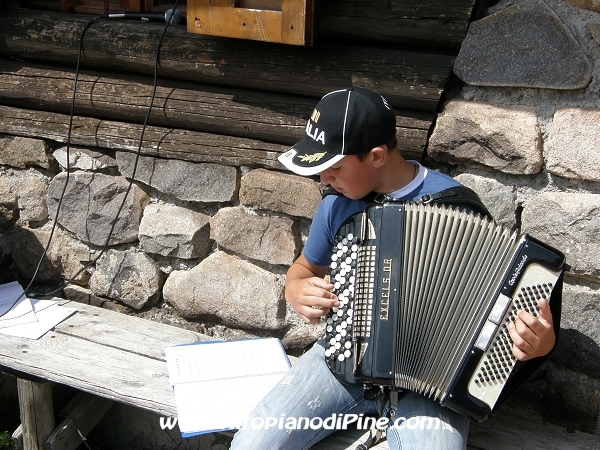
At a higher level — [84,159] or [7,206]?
[84,159]

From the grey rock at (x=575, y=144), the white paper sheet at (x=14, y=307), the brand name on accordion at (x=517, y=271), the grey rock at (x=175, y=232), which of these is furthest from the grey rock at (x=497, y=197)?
the white paper sheet at (x=14, y=307)

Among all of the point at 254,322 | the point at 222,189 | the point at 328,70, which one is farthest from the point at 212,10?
the point at 254,322

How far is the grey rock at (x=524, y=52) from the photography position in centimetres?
217

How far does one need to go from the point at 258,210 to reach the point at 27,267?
3.64ft

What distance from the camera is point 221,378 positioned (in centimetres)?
244

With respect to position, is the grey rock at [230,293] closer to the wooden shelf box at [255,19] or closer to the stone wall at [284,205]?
the stone wall at [284,205]

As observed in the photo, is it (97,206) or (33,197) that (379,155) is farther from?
(33,197)

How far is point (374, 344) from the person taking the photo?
1968 millimetres

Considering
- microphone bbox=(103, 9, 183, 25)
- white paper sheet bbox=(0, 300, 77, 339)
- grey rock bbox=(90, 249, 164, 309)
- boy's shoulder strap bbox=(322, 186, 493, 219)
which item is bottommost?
white paper sheet bbox=(0, 300, 77, 339)

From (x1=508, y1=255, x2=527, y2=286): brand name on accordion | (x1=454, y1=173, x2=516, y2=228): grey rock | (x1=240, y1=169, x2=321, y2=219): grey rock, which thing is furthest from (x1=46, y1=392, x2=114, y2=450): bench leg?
(x1=508, y1=255, x2=527, y2=286): brand name on accordion

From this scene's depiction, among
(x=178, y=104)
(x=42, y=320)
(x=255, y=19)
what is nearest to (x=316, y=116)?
(x=255, y=19)

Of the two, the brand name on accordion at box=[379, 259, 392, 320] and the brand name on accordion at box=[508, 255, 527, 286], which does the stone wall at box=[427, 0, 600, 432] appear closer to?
the brand name on accordion at box=[508, 255, 527, 286]

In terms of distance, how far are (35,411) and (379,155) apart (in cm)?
160

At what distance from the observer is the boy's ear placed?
206 cm
